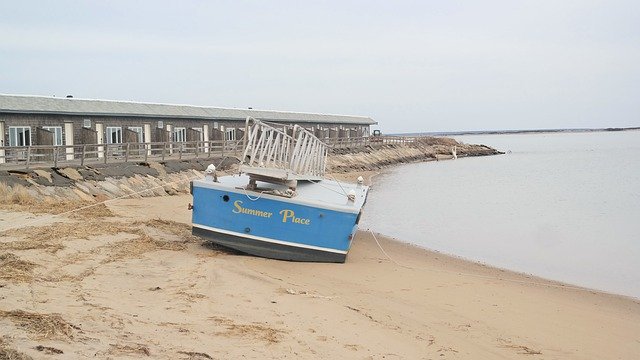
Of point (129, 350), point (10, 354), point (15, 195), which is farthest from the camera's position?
point (15, 195)

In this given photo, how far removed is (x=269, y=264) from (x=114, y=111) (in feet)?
75.4

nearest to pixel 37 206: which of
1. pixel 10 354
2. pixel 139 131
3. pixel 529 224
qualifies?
pixel 10 354

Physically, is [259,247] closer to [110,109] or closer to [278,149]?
[278,149]

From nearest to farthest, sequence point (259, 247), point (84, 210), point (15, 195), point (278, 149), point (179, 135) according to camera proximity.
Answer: point (259, 247), point (278, 149), point (84, 210), point (15, 195), point (179, 135)

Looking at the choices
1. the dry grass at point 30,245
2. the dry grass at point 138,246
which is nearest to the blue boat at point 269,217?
the dry grass at point 138,246

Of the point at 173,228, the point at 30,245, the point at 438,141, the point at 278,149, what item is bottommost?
the point at 438,141

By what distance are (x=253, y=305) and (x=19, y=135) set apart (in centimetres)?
2219

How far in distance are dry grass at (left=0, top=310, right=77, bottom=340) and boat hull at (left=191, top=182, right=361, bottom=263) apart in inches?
246

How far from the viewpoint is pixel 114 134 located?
32750 mm

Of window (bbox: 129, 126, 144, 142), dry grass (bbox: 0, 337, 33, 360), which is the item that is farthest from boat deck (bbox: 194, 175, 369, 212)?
window (bbox: 129, 126, 144, 142)

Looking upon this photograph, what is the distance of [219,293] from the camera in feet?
29.1

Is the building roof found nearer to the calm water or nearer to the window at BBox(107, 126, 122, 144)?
the window at BBox(107, 126, 122, 144)

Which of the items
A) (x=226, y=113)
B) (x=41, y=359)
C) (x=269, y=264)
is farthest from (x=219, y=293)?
(x=226, y=113)

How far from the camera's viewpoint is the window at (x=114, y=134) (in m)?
32.2
